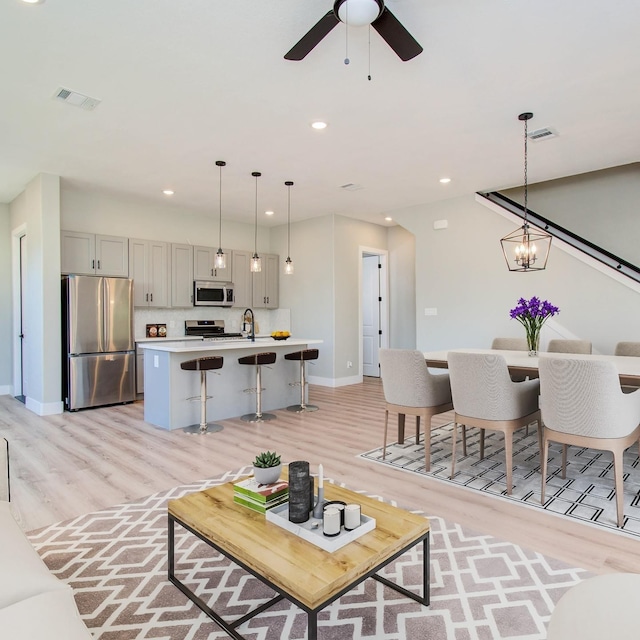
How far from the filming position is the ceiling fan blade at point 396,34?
212cm

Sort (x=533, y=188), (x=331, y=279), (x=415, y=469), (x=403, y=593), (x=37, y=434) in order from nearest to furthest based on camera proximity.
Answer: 1. (x=403, y=593)
2. (x=415, y=469)
3. (x=37, y=434)
4. (x=533, y=188)
5. (x=331, y=279)

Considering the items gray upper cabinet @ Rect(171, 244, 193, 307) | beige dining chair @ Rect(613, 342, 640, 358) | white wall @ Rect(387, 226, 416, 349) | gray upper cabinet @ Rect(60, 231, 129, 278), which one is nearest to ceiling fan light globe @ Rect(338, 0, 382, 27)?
beige dining chair @ Rect(613, 342, 640, 358)

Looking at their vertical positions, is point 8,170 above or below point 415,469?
above

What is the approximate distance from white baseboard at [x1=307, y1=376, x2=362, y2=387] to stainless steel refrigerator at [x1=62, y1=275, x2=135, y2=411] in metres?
2.95

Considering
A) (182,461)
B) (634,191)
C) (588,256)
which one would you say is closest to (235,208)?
(182,461)

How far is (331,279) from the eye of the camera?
7.37 m

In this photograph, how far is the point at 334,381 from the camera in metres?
7.39

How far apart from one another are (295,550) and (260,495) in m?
0.37

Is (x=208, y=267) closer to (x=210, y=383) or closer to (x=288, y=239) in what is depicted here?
(x=288, y=239)

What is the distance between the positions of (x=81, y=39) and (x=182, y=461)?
306 centimetres

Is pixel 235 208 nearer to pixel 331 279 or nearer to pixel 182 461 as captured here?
pixel 331 279

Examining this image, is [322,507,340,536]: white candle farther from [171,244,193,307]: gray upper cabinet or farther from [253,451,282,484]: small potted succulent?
[171,244,193,307]: gray upper cabinet

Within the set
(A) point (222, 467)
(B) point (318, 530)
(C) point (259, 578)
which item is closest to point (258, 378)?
(A) point (222, 467)

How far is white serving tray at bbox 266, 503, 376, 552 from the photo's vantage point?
61.2 inches
